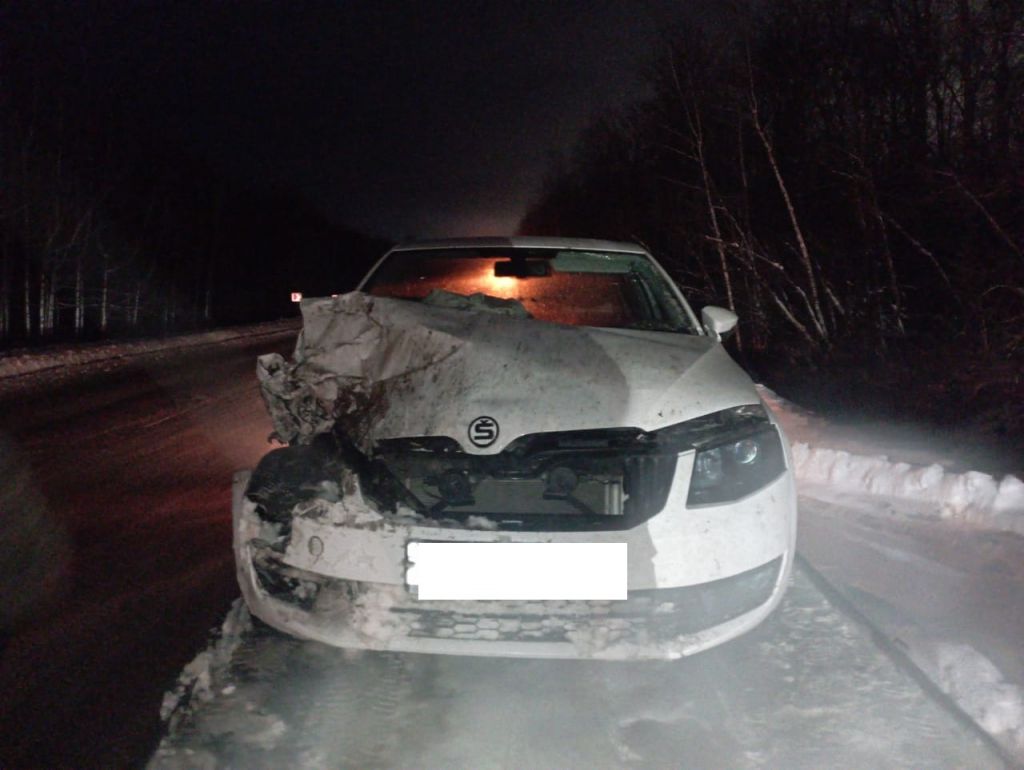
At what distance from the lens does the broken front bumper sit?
2.57 metres

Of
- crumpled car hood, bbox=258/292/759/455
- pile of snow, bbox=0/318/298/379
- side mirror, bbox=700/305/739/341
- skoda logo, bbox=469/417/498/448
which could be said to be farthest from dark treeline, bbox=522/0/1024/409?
pile of snow, bbox=0/318/298/379

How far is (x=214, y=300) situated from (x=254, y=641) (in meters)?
44.4

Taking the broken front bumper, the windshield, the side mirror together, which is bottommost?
the broken front bumper

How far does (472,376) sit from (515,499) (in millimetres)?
524

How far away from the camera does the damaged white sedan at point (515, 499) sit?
2582mm

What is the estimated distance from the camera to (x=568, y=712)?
284cm

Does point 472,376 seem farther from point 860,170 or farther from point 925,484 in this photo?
point 860,170

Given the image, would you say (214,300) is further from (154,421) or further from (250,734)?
(250,734)

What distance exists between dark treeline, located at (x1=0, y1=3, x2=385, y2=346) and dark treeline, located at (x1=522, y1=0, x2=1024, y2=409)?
1502cm

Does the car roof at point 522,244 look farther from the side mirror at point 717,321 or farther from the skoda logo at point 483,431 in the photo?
the skoda logo at point 483,431

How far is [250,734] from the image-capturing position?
2.60m

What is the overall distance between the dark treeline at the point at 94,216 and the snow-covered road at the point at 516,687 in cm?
1975

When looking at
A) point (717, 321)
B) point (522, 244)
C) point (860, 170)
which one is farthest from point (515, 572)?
point (860, 170)

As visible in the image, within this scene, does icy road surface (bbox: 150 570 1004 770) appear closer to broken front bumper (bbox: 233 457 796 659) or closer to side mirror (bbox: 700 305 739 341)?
broken front bumper (bbox: 233 457 796 659)
